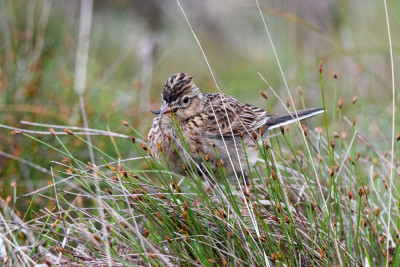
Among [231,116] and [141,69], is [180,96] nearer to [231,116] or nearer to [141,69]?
[231,116]

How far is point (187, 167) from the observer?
3449 mm

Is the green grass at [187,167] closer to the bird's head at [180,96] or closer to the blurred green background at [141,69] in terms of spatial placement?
the blurred green background at [141,69]

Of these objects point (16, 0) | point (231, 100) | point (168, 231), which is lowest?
point (168, 231)

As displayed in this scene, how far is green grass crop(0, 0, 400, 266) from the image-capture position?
3.44m

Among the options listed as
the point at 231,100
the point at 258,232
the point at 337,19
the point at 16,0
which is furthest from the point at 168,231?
the point at 337,19

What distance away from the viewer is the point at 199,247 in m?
3.38

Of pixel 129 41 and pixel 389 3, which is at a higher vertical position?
pixel 389 3

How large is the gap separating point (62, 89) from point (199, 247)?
3.37 meters

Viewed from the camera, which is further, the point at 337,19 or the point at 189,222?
the point at 337,19

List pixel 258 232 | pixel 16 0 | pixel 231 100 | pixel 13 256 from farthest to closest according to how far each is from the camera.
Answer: pixel 16 0, pixel 231 100, pixel 13 256, pixel 258 232

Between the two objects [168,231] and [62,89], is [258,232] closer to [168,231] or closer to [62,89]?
[168,231]

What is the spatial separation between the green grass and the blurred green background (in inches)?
0.8

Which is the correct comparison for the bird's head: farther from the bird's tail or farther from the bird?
the bird's tail

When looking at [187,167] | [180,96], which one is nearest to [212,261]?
[187,167]
